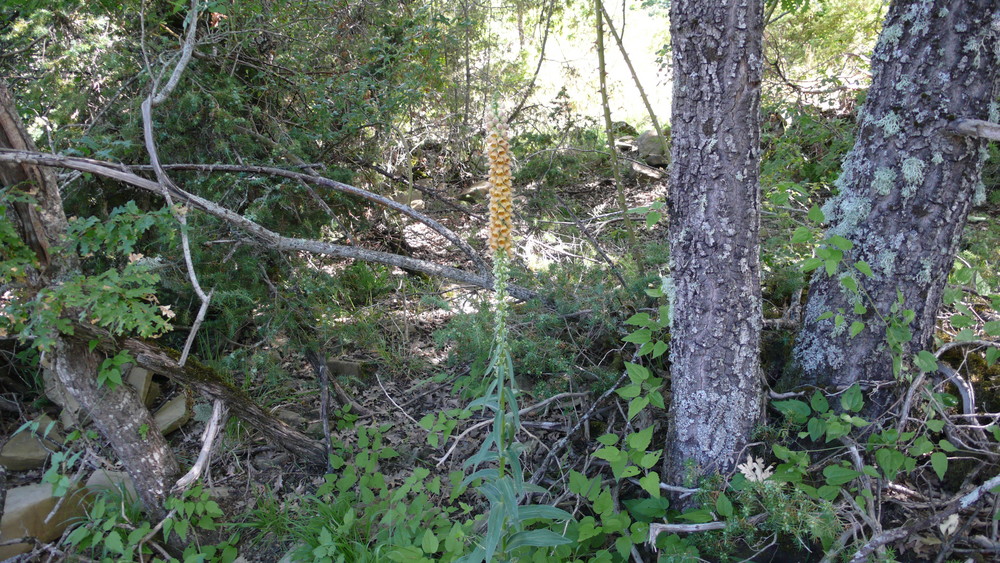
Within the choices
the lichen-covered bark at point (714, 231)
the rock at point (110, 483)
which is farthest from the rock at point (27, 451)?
the lichen-covered bark at point (714, 231)

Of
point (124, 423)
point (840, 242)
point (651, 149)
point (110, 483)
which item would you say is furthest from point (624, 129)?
point (110, 483)

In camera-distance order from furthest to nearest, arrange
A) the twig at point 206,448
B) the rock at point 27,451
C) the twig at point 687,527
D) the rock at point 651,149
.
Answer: the rock at point 651,149 → the rock at point 27,451 → the twig at point 206,448 → the twig at point 687,527

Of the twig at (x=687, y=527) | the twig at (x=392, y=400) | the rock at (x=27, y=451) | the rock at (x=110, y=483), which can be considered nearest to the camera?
the twig at (x=687, y=527)

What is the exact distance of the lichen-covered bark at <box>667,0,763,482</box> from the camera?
2064mm

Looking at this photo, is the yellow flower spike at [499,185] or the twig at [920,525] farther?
the twig at [920,525]

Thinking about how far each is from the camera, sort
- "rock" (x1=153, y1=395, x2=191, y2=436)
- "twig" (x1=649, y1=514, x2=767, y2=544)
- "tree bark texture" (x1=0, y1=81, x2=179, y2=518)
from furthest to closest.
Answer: "rock" (x1=153, y1=395, x2=191, y2=436) < "tree bark texture" (x1=0, y1=81, x2=179, y2=518) < "twig" (x1=649, y1=514, x2=767, y2=544)

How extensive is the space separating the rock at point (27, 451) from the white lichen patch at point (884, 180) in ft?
15.9

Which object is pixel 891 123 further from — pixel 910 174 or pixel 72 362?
pixel 72 362

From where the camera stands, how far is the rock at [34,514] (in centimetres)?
313

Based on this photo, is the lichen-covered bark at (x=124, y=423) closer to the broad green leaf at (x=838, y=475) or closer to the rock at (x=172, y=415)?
the rock at (x=172, y=415)

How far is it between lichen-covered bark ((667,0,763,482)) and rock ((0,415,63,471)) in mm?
3971

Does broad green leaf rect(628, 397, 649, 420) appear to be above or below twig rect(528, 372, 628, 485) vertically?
above

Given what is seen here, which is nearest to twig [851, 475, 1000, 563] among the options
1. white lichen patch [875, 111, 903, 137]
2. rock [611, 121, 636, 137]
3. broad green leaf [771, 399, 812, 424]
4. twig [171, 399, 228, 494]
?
broad green leaf [771, 399, 812, 424]

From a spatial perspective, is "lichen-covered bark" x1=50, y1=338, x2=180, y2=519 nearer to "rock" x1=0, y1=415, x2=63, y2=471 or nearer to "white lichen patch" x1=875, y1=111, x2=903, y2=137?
"rock" x1=0, y1=415, x2=63, y2=471
